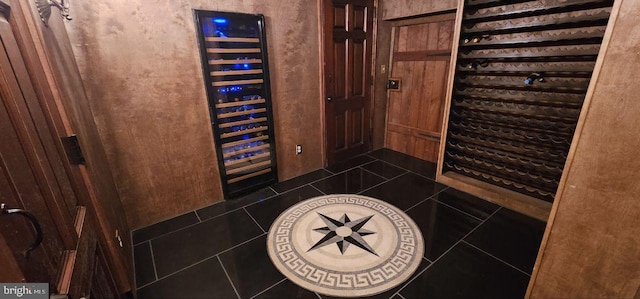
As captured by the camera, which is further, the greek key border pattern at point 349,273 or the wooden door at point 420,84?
the wooden door at point 420,84

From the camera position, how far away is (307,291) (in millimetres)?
1625

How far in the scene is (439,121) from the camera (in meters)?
3.35

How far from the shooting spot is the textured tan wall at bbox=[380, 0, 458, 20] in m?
2.80

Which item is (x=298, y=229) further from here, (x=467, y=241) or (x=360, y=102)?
(x=360, y=102)

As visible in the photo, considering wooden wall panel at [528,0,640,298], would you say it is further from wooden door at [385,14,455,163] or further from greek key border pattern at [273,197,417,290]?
wooden door at [385,14,455,163]

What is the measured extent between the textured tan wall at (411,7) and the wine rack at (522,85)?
50 centimetres

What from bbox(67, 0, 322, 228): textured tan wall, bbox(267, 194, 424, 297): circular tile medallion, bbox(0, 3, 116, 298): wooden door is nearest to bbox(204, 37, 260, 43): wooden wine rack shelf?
bbox(67, 0, 322, 228): textured tan wall

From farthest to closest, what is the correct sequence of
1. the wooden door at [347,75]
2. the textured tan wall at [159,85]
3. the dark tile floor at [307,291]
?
the wooden door at [347,75] → the textured tan wall at [159,85] → the dark tile floor at [307,291]

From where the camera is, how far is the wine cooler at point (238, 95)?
2.27 meters

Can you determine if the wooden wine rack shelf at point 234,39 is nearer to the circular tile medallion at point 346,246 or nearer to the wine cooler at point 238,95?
the wine cooler at point 238,95

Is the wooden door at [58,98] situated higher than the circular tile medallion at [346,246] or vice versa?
the wooden door at [58,98]

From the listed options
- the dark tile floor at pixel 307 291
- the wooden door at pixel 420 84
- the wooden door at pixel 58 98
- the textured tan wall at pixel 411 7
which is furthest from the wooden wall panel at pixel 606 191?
the wooden door at pixel 420 84

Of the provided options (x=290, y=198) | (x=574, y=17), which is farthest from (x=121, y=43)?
(x=574, y=17)

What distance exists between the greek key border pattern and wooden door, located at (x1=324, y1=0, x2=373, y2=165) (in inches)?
55.0
